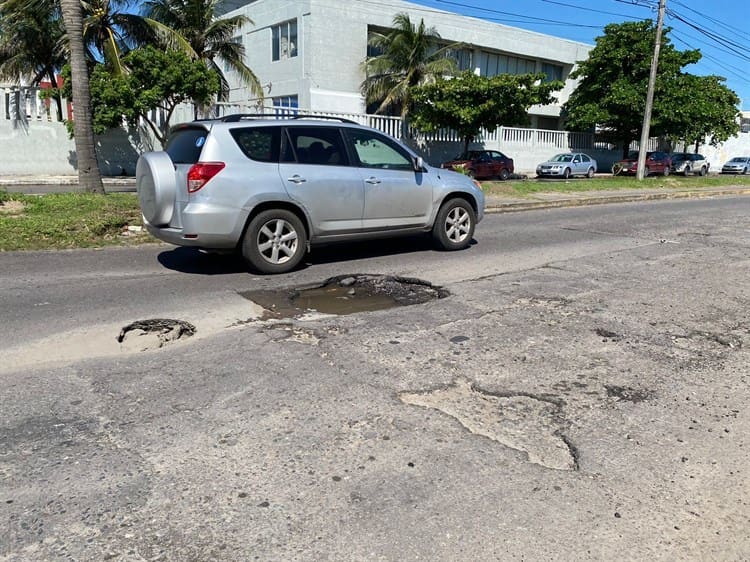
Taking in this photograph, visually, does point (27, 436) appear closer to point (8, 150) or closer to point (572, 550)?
point (572, 550)

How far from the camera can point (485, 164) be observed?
29.7 m

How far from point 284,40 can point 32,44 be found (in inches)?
470

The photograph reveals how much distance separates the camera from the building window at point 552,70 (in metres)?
43.8

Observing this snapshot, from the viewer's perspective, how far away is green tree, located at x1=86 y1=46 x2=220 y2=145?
21.6 meters

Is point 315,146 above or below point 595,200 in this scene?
above

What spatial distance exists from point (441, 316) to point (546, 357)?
126 cm

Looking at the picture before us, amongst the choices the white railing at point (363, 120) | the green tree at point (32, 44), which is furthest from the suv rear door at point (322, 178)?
the green tree at point (32, 44)

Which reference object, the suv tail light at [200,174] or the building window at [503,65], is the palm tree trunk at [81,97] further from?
the building window at [503,65]

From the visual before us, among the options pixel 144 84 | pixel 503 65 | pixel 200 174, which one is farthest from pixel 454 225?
pixel 503 65

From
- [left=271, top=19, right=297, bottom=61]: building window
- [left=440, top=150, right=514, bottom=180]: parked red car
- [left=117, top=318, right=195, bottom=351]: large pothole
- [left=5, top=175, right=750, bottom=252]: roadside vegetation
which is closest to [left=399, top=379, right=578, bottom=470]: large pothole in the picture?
[left=117, top=318, right=195, bottom=351]: large pothole

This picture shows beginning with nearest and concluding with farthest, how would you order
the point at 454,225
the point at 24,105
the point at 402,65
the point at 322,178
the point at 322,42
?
the point at 322,178 < the point at 454,225 < the point at 24,105 < the point at 322,42 < the point at 402,65

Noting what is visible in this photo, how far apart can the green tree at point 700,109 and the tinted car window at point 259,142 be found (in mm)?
35614

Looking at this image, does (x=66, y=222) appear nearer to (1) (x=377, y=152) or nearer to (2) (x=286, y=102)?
(1) (x=377, y=152)

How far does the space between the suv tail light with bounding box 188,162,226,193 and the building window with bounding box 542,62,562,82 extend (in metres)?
41.7
